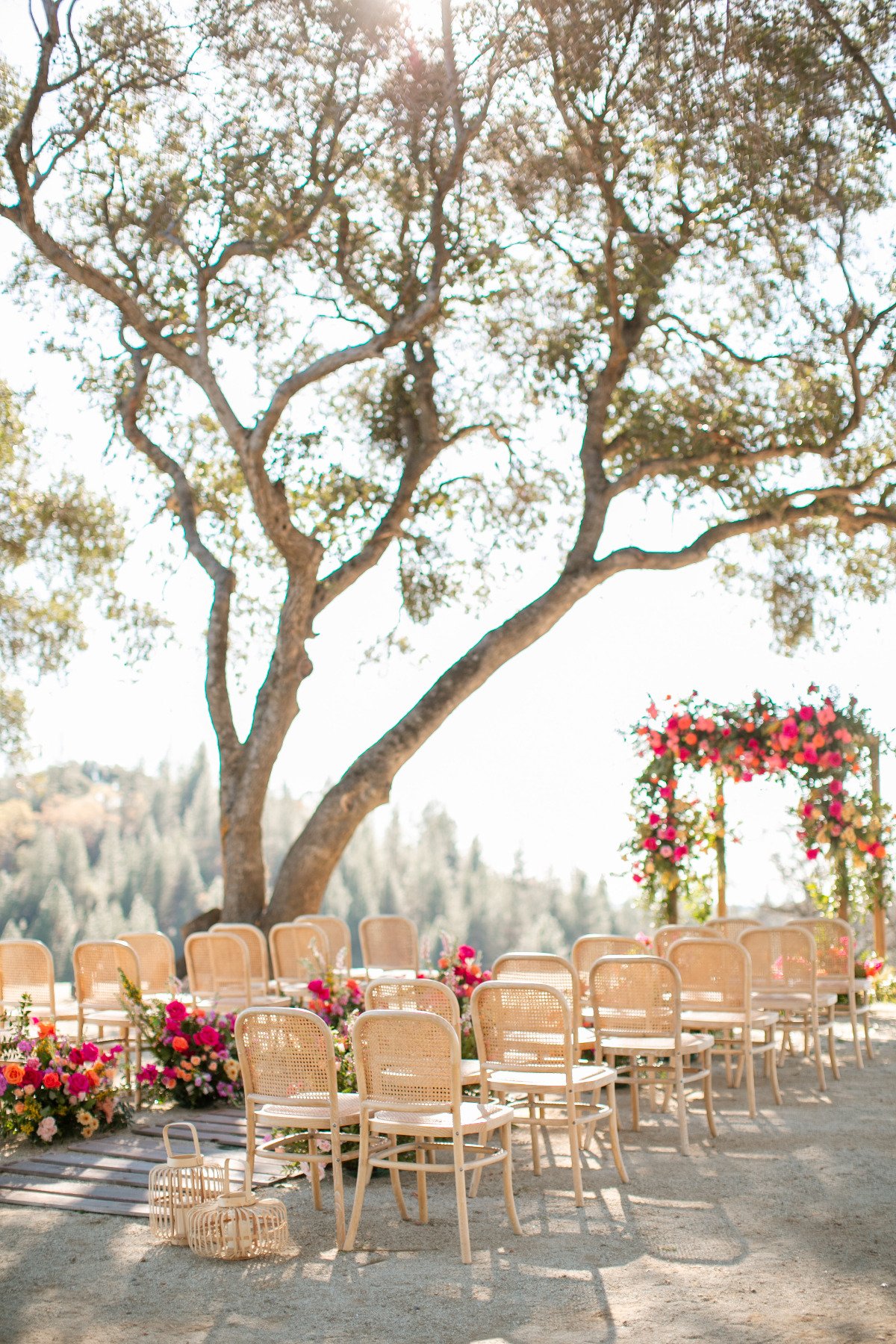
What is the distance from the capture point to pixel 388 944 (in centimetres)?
978

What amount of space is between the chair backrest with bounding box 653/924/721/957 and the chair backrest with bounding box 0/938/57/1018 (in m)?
3.81

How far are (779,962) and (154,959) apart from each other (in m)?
4.07

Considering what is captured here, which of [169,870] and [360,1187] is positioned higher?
[169,870]

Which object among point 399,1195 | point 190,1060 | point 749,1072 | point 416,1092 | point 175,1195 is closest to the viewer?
point 416,1092

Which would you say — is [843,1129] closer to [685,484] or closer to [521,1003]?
[521,1003]

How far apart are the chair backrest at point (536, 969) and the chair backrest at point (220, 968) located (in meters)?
2.24

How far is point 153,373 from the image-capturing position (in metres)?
13.6

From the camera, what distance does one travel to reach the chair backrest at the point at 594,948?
781 cm

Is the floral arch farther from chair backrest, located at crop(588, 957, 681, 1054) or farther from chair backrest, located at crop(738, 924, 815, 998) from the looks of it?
chair backrest, located at crop(588, 957, 681, 1054)

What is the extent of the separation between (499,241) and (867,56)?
14.3 ft

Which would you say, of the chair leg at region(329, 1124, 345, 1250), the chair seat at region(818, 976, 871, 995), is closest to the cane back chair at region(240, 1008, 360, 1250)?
the chair leg at region(329, 1124, 345, 1250)

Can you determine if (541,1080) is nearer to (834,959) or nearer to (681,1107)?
(681,1107)

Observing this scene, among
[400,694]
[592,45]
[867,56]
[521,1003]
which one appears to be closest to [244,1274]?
[521,1003]

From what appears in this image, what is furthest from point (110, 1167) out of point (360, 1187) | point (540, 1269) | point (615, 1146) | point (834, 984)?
point (834, 984)
